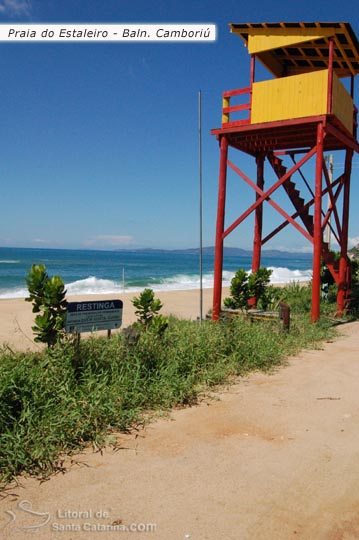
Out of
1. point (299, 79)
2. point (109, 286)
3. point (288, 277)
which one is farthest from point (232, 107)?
point (288, 277)

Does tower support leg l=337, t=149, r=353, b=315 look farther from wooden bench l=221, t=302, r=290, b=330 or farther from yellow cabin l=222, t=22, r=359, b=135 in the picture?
wooden bench l=221, t=302, r=290, b=330

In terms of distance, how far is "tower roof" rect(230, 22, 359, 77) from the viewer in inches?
396

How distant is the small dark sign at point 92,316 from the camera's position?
5836mm

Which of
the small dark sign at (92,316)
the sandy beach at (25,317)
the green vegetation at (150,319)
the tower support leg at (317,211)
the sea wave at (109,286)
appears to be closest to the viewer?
the small dark sign at (92,316)

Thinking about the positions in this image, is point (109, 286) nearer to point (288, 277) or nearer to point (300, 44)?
point (288, 277)

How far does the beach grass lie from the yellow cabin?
5762 millimetres

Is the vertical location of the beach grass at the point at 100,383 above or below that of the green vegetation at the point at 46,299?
below

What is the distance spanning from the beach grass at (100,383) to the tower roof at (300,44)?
7.28 meters

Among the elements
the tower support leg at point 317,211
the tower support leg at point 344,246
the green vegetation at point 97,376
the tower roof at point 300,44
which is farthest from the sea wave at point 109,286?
the green vegetation at point 97,376

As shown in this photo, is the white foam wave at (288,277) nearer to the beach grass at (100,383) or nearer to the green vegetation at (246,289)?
the green vegetation at (246,289)

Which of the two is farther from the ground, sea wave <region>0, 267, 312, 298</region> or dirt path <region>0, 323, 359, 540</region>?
dirt path <region>0, 323, 359, 540</region>

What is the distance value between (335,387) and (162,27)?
656cm

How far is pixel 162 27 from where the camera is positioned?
7.48 metres

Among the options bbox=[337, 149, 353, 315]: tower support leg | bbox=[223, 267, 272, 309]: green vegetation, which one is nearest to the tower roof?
bbox=[337, 149, 353, 315]: tower support leg
